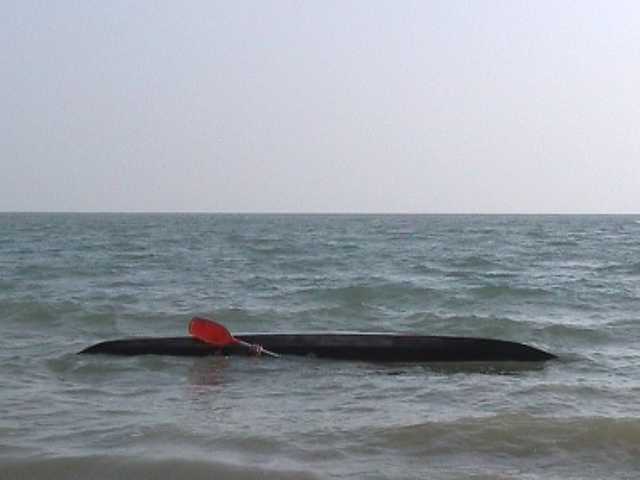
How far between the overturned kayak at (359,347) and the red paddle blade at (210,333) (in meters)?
0.06

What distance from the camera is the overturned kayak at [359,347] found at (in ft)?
32.2

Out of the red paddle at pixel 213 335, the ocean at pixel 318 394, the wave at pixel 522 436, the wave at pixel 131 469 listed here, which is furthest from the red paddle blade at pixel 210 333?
the wave at pixel 131 469

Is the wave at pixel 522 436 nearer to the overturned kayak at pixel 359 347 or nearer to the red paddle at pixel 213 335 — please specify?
the overturned kayak at pixel 359 347

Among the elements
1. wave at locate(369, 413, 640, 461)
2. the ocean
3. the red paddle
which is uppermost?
the red paddle

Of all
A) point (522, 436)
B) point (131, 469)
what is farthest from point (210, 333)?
point (131, 469)

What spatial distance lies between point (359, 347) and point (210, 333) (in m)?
1.69

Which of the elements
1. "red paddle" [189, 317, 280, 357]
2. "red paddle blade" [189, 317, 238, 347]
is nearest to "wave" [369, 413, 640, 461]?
"red paddle" [189, 317, 280, 357]

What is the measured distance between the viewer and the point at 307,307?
16234 millimetres

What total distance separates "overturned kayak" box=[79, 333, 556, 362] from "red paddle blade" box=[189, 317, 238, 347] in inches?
2.2

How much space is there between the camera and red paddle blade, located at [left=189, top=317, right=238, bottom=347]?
10219 mm

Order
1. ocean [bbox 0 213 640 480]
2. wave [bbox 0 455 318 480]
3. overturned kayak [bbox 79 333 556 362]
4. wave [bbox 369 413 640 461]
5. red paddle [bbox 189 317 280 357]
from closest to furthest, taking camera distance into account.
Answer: wave [bbox 0 455 318 480]
ocean [bbox 0 213 640 480]
wave [bbox 369 413 640 461]
overturned kayak [bbox 79 333 556 362]
red paddle [bbox 189 317 280 357]

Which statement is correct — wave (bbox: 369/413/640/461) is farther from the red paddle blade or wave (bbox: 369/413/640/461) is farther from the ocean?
the red paddle blade

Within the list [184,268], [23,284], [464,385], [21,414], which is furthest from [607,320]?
[184,268]

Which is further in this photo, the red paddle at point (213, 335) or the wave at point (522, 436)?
the red paddle at point (213, 335)
